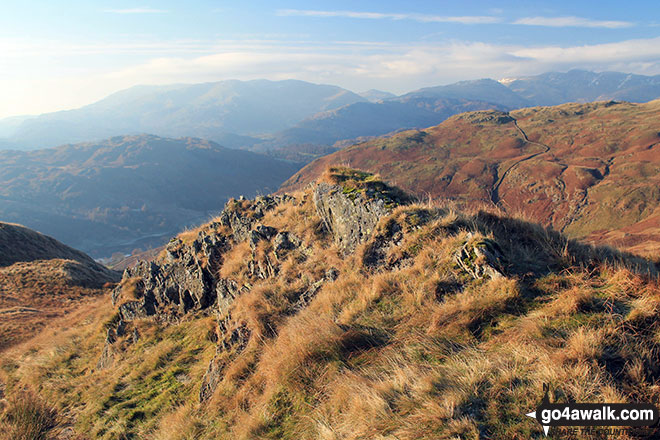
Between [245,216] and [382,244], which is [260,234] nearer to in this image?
[245,216]

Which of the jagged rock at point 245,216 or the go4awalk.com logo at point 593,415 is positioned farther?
the jagged rock at point 245,216

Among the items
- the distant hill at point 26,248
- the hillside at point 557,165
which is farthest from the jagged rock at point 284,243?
the hillside at point 557,165

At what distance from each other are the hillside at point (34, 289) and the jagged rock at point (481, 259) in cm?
2233

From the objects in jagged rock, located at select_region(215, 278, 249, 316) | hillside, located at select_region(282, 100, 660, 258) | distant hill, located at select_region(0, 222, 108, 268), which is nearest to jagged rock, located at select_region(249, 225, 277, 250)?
jagged rock, located at select_region(215, 278, 249, 316)

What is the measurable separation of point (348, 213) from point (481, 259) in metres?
4.80

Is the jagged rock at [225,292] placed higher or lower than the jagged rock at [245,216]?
lower

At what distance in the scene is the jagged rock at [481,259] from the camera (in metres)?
6.13

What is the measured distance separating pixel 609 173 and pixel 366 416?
136989 mm

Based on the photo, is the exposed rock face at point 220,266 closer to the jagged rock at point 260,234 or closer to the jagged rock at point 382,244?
the jagged rock at point 260,234

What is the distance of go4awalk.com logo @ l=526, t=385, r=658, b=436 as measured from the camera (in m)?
3.19

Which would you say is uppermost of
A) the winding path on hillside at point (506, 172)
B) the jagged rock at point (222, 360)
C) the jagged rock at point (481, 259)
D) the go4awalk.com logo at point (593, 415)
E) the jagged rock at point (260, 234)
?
the jagged rock at point (481, 259)

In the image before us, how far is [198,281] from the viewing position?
12.3 m

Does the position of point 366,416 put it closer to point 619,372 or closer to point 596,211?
point 619,372

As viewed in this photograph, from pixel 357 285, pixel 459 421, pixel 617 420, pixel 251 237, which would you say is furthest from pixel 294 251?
pixel 617 420
